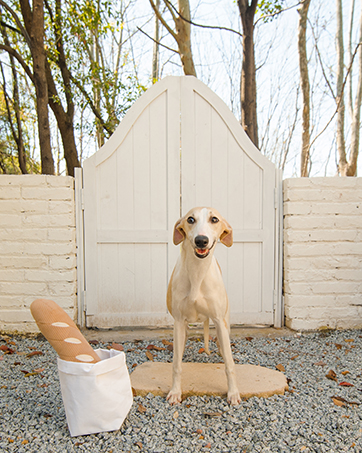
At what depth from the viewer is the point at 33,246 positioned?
378 centimetres

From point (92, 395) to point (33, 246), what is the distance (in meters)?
Answer: 2.21

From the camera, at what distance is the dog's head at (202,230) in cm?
209

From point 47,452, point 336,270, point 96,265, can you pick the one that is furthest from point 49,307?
point 336,270

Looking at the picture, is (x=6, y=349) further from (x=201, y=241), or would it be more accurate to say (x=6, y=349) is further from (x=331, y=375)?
(x=331, y=375)

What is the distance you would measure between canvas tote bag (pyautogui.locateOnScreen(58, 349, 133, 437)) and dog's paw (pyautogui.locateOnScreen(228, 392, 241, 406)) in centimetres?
74

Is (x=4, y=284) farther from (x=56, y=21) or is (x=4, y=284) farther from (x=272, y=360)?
(x=56, y=21)

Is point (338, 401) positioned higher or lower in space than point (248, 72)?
lower

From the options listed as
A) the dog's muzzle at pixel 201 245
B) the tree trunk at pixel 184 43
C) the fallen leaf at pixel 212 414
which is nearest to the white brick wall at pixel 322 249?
the fallen leaf at pixel 212 414

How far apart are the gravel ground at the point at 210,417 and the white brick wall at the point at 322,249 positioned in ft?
2.42

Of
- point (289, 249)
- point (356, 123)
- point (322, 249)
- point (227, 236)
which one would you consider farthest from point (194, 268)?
point (356, 123)

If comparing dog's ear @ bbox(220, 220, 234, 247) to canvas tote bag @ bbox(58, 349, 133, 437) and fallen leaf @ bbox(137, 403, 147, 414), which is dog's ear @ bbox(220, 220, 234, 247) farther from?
fallen leaf @ bbox(137, 403, 147, 414)

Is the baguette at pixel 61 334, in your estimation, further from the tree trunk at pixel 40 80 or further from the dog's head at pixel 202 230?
the tree trunk at pixel 40 80

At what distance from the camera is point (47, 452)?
190cm

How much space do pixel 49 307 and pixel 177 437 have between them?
1.08m
